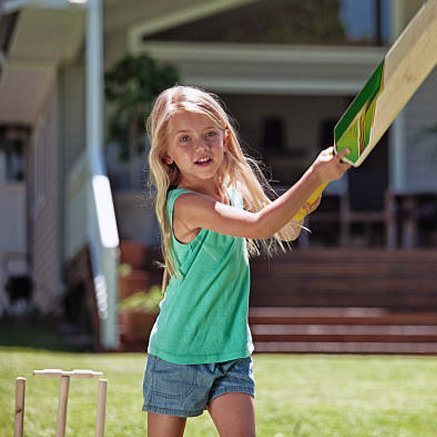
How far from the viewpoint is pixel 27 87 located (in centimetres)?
1523

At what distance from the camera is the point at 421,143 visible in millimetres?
14844

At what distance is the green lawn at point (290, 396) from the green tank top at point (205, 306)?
6.36 feet

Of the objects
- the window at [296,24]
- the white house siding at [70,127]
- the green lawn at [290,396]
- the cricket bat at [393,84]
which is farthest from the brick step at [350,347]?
the cricket bat at [393,84]


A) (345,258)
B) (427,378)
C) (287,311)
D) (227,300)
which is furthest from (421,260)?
(227,300)

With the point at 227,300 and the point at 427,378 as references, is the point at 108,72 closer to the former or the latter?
the point at 427,378

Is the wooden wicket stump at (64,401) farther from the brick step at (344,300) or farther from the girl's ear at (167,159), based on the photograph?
the brick step at (344,300)

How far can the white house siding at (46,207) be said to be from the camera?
14.6m

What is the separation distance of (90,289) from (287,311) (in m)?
1.79

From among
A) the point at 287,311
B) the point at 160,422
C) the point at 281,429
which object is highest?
the point at 160,422

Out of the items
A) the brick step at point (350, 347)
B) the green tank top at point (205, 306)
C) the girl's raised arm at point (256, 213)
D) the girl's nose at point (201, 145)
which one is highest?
the girl's nose at point (201, 145)

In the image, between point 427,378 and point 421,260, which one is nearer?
point 427,378

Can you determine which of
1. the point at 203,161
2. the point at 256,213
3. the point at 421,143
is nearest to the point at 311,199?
the point at 256,213

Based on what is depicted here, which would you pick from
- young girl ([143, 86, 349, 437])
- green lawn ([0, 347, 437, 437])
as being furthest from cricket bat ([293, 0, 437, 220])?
green lawn ([0, 347, 437, 437])

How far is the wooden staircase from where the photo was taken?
10.2m
